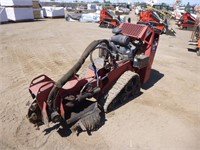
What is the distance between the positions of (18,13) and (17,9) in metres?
0.42

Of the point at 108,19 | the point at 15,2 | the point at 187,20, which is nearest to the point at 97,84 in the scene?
the point at 108,19

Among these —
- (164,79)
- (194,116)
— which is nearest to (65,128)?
(194,116)

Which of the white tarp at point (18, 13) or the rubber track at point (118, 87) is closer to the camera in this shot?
the rubber track at point (118, 87)

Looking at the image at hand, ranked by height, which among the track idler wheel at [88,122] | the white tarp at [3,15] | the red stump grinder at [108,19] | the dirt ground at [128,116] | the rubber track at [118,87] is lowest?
the white tarp at [3,15]

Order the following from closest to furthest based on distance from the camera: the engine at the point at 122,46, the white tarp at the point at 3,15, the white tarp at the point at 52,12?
the engine at the point at 122,46
the white tarp at the point at 3,15
the white tarp at the point at 52,12

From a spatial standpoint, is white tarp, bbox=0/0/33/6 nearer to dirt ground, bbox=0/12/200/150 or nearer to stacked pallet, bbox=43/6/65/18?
stacked pallet, bbox=43/6/65/18

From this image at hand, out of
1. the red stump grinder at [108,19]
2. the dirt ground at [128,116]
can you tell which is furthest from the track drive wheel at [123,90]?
the red stump grinder at [108,19]

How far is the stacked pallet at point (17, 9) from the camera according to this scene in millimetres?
18719

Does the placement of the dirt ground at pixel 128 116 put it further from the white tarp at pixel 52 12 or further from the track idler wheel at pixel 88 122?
the white tarp at pixel 52 12

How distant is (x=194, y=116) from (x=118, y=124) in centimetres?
182

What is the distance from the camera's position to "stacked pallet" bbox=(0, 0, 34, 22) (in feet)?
61.4

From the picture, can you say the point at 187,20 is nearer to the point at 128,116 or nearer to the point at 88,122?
the point at 128,116

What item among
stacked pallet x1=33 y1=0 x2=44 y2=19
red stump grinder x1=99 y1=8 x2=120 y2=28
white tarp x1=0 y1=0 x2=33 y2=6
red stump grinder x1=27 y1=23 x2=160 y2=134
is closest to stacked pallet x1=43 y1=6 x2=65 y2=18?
stacked pallet x1=33 y1=0 x2=44 y2=19

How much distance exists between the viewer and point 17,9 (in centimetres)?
1925
